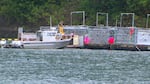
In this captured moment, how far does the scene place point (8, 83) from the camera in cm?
6519

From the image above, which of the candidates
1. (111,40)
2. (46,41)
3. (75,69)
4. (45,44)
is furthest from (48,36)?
(75,69)

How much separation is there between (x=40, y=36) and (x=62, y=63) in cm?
4589

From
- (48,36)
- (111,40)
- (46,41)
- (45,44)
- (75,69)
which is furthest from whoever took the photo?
(48,36)

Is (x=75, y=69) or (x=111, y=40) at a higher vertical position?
(x=75, y=69)

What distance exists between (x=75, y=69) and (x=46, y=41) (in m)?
52.1

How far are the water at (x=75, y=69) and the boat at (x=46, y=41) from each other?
2092 centimetres

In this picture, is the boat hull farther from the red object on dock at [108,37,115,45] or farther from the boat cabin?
the red object on dock at [108,37,115,45]

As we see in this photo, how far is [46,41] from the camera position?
135 m

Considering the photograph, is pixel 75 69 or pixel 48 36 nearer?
pixel 75 69

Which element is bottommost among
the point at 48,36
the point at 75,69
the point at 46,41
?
the point at 46,41

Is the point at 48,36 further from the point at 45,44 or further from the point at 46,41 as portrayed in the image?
the point at 45,44

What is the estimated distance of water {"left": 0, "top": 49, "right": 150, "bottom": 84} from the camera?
2736 inches

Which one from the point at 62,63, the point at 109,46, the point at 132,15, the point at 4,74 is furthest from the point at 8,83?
the point at 132,15

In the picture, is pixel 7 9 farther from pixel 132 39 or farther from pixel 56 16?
pixel 132 39
